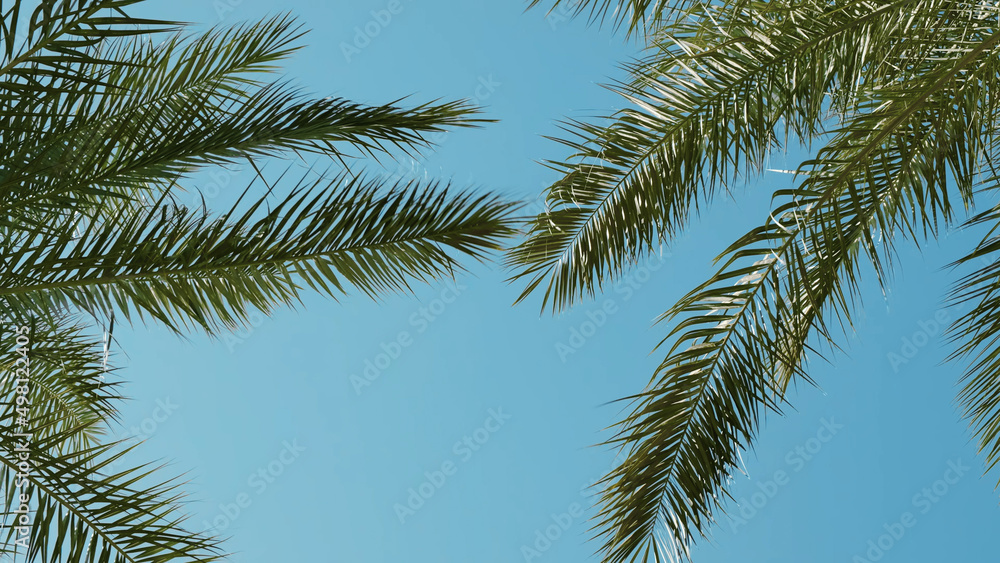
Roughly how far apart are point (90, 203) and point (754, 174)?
9.92ft

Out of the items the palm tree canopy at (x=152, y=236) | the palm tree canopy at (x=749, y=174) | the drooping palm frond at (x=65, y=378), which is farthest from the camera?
the drooping palm frond at (x=65, y=378)

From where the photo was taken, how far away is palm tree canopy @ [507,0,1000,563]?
3463 mm

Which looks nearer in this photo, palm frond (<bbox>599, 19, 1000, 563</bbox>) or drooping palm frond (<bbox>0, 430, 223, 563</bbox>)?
drooping palm frond (<bbox>0, 430, 223, 563</bbox>)

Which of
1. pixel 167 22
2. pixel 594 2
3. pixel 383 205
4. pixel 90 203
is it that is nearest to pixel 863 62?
pixel 594 2

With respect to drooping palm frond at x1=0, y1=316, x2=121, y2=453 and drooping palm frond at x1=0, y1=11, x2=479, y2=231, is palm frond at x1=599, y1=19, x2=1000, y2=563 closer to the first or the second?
drooping palm frond at x1=0, y1=11, x2=479, y2=231

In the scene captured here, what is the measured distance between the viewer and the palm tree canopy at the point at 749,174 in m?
3.46

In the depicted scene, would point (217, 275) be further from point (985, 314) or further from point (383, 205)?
point (985, 314)

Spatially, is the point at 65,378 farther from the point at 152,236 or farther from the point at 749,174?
the point at 749,174

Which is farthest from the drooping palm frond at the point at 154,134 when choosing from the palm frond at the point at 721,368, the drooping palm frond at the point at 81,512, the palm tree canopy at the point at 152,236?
the palm frond at the point at 721,368

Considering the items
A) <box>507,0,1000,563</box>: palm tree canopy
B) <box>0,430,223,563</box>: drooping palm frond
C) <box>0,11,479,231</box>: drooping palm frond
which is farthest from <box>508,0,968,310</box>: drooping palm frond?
<box>0,430,223,563</box>: drooping palm frond

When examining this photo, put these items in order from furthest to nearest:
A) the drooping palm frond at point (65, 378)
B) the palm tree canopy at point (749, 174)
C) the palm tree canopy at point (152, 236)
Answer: the drooping palm frond at point (65, 378) < the palm tree canopy at point (749, 174) < the palm tree canopy at point (152, 236)

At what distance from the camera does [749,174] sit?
3.96 m

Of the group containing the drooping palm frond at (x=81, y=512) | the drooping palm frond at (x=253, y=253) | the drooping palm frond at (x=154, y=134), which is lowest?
the drooping palm frond at (x=81, y=512)

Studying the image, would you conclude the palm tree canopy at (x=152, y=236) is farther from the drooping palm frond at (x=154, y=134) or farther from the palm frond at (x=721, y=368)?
the palm frond at (x=721, y=368)
